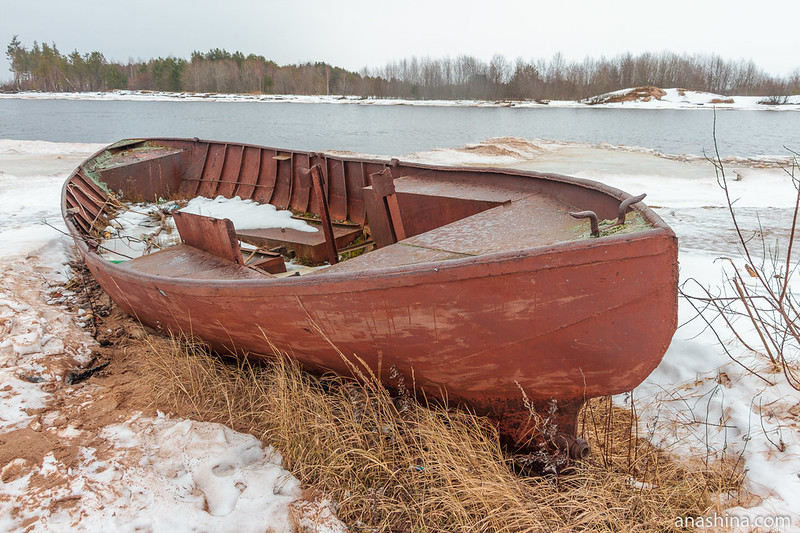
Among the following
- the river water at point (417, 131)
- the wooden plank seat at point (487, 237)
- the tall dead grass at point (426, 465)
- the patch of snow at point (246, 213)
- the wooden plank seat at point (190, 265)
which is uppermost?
the river water at point (417, 131)

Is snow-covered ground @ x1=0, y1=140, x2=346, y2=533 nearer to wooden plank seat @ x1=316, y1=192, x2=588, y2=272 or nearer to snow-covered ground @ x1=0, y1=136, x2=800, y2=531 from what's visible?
snow-covered ground @ x1=0, y1=136, x2=800, y2=531

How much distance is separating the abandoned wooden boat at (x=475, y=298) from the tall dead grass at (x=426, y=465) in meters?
0.18

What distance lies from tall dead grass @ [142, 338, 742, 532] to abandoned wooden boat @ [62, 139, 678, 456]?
18 centimetres

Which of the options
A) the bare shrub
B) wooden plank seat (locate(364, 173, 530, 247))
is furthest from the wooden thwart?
the bare shrub

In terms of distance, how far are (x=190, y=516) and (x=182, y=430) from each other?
0.75 meters

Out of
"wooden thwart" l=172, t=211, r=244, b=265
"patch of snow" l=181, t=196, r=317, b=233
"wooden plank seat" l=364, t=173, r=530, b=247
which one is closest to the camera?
"wooden thwart" l=172, t=211, r=244, b=265

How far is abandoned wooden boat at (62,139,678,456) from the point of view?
89.0 inches

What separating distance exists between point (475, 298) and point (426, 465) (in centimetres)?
104

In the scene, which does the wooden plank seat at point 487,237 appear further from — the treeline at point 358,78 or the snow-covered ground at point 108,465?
the treeline at point 358,78

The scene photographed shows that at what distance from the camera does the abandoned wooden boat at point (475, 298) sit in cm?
226

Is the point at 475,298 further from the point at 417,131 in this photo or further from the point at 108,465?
the point at 417,131

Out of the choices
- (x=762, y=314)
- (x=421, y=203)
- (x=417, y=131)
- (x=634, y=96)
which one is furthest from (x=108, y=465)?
(x=634, y=96)

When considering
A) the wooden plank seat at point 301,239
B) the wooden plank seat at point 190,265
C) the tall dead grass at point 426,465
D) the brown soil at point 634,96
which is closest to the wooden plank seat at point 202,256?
the wooden plank seat at point 190,265

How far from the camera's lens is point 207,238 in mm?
4406
